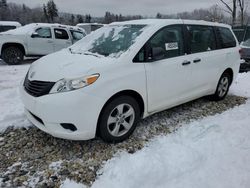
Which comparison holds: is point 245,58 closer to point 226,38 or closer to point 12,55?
point 226,38

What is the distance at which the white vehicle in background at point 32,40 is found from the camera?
1048cm

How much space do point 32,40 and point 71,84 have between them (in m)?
8.54

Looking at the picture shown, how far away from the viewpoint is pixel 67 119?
3.16m

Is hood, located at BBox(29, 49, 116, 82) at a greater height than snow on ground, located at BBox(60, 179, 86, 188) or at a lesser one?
greater

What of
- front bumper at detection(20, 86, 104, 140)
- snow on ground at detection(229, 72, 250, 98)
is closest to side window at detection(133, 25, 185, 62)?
front bumper at detection(20, 86, 104, 140)

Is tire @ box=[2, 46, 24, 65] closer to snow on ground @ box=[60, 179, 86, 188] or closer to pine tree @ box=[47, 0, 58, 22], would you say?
snow on ground @ box=[60, 179, 86, 188]

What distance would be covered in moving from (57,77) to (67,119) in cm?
53

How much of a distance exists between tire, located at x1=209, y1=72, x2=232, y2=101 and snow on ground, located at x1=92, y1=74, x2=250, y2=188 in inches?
51.6

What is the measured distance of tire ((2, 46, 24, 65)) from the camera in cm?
1048

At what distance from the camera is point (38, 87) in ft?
10.9

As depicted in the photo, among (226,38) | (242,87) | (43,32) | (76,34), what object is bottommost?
(242,87)

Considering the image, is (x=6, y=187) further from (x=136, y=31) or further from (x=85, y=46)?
(x=136, y=31)

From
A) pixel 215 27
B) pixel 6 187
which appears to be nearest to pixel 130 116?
pixel 6 187

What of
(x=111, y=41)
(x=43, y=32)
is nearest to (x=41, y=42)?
(x=43, y=32)
